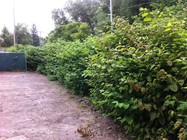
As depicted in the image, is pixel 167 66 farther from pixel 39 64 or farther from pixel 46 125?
pixel 39 64

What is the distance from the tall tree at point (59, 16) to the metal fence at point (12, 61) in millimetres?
13828

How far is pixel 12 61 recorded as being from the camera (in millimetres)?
12914

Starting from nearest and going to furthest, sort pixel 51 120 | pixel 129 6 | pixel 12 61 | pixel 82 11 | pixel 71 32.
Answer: pixel 51 120
pixel 12 61
pixel 129 6
pixel 71 32
pixel 82 11

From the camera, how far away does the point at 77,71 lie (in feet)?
17.9

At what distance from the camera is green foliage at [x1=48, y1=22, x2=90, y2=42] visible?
54.9 feet

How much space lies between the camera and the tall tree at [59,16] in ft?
85.0

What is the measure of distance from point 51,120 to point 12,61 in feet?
32.6

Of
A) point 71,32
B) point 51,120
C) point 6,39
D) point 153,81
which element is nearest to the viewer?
point 153,81

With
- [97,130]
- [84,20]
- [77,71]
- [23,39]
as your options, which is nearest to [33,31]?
[23,39]

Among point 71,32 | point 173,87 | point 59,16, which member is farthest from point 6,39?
point 173,87

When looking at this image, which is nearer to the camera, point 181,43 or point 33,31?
point 181,43

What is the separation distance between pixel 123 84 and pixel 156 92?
1.51 ft

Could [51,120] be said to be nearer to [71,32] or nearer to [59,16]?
[71,32]

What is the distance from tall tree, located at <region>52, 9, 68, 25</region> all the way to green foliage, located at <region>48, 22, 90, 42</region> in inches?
218
